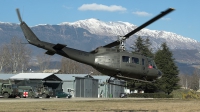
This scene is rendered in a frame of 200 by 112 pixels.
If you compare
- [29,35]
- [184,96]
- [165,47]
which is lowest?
[184,96]

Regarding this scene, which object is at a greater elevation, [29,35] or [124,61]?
[29,35]

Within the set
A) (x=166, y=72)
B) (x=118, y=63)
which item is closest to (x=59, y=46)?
(x=118, y=63)

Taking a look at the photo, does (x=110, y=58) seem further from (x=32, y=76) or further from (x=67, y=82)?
(x=67, y=82)

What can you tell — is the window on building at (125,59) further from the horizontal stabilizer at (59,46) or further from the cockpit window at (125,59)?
the horizontal stabilizer at (59,46)

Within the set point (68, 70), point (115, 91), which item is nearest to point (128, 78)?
point (115, 91)

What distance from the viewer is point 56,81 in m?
79.3

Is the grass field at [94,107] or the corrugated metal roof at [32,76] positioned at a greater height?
the corrugated metal roof at [32,76]

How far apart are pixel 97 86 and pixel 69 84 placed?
7.79 m

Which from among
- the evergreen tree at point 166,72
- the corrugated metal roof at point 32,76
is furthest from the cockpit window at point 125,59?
the evergreen tree at point 166,72

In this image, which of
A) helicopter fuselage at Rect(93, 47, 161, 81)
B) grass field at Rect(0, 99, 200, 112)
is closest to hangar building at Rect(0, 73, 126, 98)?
grass field at Rect(0, 99, 200, 112)

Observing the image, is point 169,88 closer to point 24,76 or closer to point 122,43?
point 24,76

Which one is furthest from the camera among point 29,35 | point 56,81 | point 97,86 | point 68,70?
point 68,70

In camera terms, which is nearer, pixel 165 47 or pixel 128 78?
pixel 128 78

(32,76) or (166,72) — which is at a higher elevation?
(166,72)
